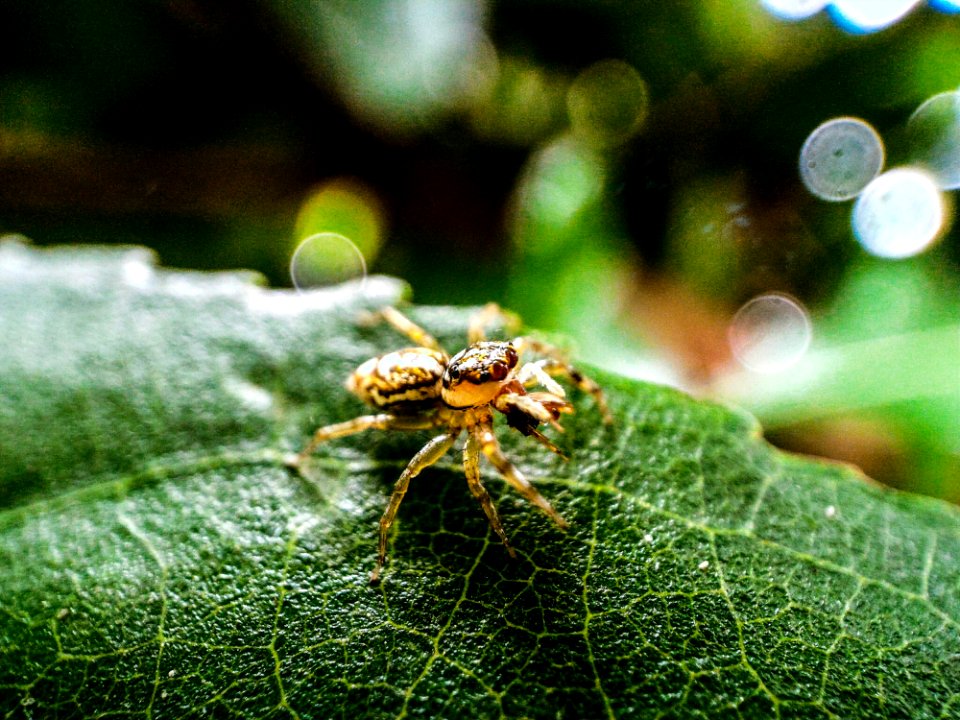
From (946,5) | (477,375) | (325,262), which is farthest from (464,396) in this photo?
(946,5)

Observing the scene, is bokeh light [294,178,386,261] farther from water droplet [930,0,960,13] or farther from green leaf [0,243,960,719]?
water droplet [930,0,960,13]

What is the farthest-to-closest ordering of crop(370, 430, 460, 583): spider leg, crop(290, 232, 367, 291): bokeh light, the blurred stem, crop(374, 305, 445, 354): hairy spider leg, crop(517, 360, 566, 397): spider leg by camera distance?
crop(290, 232, 367, 291): bokeh light → the blurred stem → crop(374, 305, 445, 354): hairy spider leg → crop(517, 360, 566, 397): spider leg → crop(370, 430, 460, 583): spider leg

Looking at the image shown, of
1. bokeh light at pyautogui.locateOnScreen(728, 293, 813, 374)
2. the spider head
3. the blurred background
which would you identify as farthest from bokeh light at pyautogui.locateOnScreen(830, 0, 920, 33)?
the spider head

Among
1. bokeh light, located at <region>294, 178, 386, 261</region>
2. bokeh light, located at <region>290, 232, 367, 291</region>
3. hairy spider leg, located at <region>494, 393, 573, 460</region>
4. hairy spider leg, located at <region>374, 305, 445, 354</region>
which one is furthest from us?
bokeh light, located at <region>294, 178, 386, 261</region>

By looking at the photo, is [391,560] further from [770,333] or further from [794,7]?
[794,7]

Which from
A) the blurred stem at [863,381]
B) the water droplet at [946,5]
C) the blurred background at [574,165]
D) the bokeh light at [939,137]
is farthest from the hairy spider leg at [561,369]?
the water droplet at [946,5]

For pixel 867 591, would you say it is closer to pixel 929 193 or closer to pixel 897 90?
pixel 929 193
